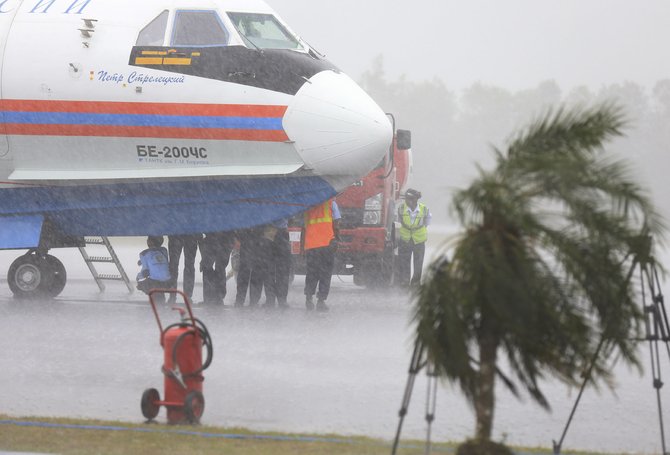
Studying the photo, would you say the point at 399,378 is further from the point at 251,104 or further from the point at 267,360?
the point at 251,104

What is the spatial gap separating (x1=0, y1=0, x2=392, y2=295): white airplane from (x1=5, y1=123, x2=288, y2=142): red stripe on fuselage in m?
0.01

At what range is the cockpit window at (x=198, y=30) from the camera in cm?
1568

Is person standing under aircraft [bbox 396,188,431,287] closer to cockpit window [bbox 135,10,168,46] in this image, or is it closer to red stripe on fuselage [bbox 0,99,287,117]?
red stripe on fuselage [bbox 0,99,287,117]

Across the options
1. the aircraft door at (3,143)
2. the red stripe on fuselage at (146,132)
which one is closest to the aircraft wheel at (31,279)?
the aircraft door at (3,143)

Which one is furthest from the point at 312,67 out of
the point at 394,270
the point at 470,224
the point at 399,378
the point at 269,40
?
the point at 470,224

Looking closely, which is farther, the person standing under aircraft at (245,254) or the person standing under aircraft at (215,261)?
the person standing under aircraft at (215,261)

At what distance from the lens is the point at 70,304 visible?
16.6 m

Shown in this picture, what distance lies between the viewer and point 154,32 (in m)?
15.7

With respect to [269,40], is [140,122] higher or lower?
lower

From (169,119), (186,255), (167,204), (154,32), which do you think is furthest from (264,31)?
(186,255)

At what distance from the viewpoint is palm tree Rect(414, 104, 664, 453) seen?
17.9 ft

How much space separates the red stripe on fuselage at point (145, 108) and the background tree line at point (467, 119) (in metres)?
91.4

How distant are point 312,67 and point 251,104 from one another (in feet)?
3.21

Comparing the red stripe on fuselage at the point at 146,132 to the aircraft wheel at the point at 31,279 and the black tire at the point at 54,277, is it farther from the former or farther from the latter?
the black tire at the point at 54,277
